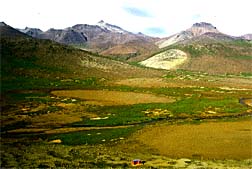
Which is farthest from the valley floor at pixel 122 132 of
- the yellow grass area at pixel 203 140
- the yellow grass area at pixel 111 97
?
the yellow grass area at pixel 111 97

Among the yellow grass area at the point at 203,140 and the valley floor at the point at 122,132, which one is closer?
the valley floor at the point at 122,132

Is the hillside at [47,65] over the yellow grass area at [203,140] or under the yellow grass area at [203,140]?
over

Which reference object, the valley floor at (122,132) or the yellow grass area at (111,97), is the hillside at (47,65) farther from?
the valley floor at (122,132)

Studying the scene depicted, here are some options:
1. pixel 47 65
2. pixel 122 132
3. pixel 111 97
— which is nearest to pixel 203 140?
pixel 122 132

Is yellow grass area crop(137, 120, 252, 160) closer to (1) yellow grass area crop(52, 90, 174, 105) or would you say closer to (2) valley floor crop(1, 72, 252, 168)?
(2) valley floor crop(1, 72, 252, 168)


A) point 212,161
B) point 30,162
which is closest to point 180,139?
point 212,161

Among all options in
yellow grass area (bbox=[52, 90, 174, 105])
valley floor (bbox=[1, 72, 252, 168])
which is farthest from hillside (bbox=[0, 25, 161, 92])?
valley floor (bbox=[1, 72, 252, 168])
